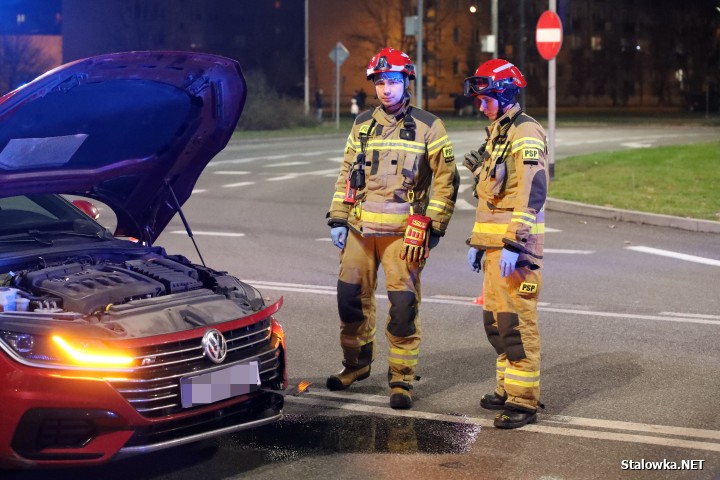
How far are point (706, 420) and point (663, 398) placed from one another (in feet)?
1.64

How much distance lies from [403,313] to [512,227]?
83 cm

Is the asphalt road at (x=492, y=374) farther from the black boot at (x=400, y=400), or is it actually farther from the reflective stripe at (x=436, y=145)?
the reflective stripe at (x=436, y=145)

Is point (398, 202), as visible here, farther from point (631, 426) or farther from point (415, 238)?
point (631, 426)

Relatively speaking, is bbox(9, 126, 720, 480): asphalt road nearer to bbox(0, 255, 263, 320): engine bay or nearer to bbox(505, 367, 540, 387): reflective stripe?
bbox(505, 367, 540, 387): reflective stripe

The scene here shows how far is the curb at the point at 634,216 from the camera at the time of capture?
49.2 ft

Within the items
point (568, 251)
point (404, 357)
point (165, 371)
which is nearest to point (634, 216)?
point (568, 251)

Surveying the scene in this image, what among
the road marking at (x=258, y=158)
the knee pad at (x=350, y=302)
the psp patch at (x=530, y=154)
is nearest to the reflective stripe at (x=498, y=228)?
the psp patch at (x=530, y=154)

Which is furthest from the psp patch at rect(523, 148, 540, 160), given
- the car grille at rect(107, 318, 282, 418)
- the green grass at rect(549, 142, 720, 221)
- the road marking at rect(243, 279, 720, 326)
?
the green grass at rect(549, 142, 720, 221)

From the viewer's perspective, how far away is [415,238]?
6504mm

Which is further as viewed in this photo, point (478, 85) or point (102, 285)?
point (478, 85)

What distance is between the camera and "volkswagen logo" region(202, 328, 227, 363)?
509cm

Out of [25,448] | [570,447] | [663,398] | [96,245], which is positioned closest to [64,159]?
[96,245]

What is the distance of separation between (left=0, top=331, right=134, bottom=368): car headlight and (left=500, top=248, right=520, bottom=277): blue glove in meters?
2.15

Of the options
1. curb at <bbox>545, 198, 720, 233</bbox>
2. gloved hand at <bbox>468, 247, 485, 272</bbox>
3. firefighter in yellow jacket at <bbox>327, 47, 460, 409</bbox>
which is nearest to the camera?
gloved hand at <bbox>468, 247, 485, 272</bbox>
